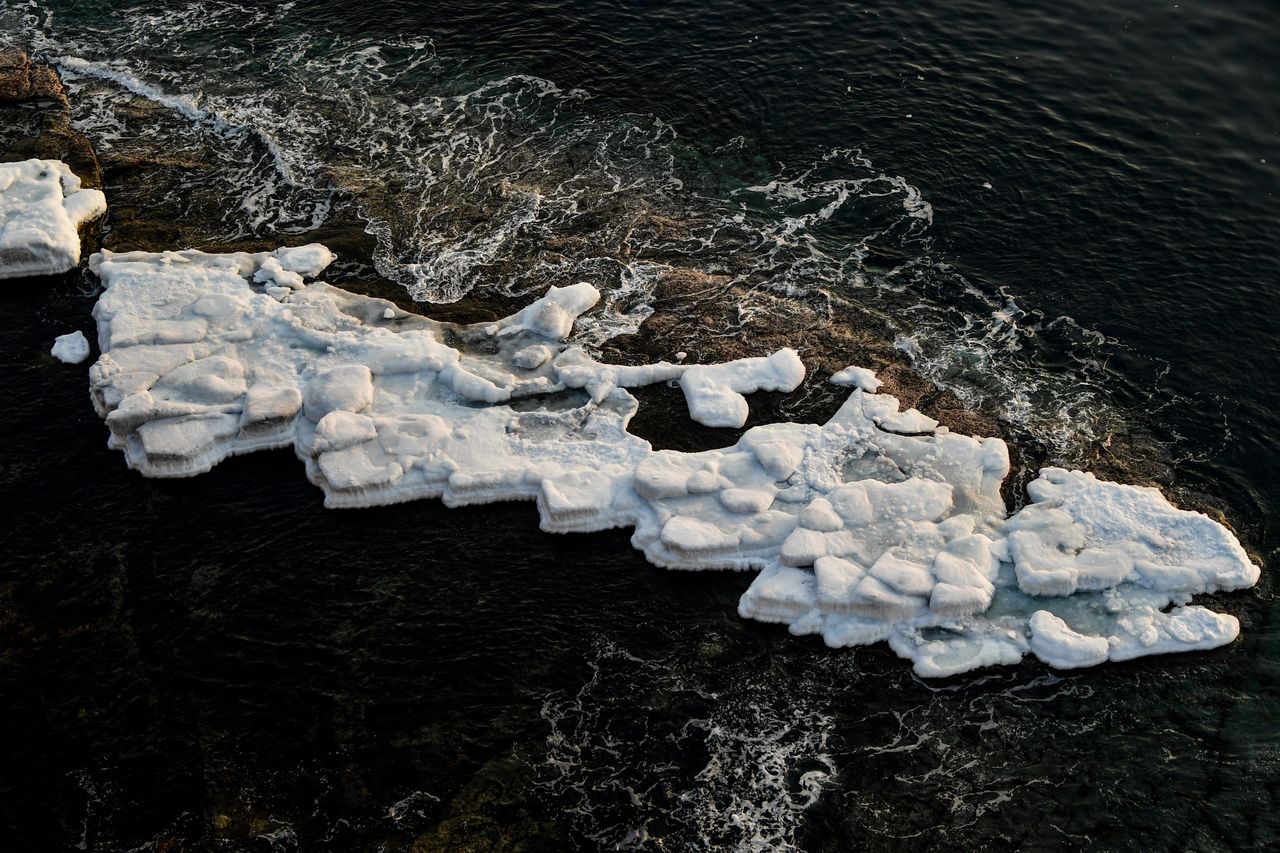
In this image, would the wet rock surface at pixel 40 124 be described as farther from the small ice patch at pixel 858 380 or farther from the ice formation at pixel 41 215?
the small ice patch at pixel 858 380

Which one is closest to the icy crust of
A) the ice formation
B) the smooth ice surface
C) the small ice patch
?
the small ice patch

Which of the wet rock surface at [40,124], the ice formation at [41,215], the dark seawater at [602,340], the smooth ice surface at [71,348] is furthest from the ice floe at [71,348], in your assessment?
the wet rock surface at [40,124]

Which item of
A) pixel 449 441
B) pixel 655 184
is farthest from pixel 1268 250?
pixel 449 441

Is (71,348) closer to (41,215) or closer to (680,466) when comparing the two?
(41,215)

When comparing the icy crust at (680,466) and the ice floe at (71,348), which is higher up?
the icy crust at (680,466)

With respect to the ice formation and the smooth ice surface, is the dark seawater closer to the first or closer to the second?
the smooth ice surface

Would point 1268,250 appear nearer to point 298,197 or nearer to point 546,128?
point 546,128
